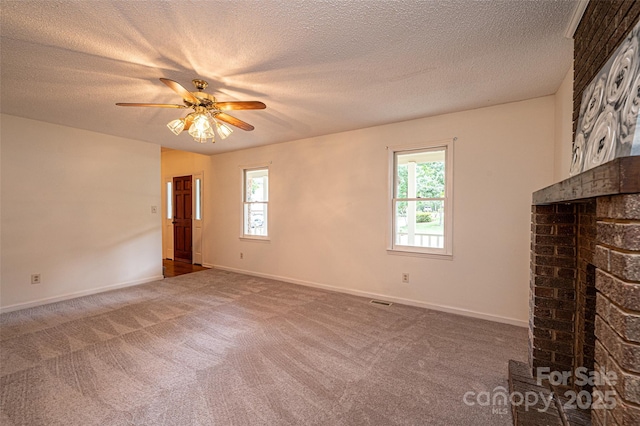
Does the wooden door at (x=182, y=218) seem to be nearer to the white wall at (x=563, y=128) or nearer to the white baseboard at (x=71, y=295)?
the white baseboard at (x=71, y=295)

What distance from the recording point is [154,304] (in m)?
3.70

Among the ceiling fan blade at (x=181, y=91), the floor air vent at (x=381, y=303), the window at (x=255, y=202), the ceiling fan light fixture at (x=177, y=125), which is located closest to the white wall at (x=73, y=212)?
the window at (x=255, y=202)

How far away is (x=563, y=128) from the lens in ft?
8.09

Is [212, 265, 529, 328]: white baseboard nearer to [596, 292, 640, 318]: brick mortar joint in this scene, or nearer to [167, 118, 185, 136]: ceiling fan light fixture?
[596, 292, 640, 318]: brick mortar joint

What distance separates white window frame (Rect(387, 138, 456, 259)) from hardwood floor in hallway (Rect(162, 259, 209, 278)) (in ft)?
13.9

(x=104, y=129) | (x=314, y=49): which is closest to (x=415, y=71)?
(x=314, y=49)

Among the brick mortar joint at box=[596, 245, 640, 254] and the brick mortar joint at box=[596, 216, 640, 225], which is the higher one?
the brick mortar joint at box=[596, 216, 640, 225]

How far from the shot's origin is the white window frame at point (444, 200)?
339 centimetres

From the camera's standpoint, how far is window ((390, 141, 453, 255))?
3.44m

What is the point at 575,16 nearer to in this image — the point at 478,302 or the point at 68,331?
the point at 478,302

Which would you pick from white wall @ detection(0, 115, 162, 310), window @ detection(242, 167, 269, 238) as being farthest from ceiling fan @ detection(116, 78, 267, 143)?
window @ detection(242, 167, 269, 238)

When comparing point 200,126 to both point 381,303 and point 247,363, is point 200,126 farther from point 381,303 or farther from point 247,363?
point 381,303

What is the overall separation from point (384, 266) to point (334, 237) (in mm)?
920

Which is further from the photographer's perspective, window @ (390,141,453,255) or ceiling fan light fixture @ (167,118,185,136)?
window @ (390,141,453,255)
